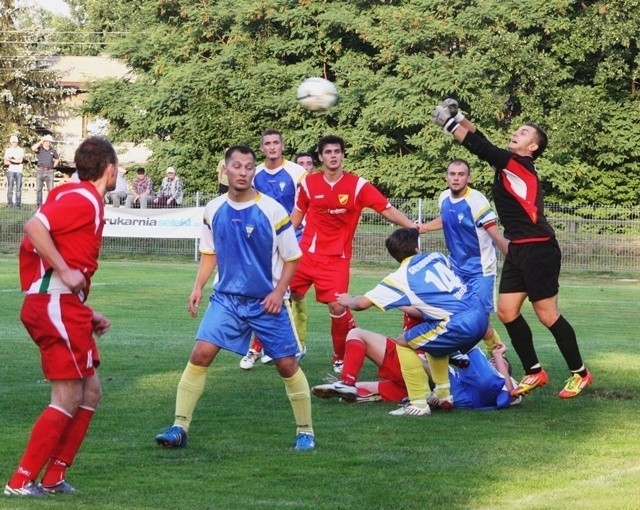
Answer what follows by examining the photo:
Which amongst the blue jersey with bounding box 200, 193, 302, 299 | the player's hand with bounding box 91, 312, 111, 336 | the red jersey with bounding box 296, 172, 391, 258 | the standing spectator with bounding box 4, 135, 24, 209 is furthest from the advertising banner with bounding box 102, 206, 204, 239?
the player's hand with bounding box 91, 312, 111, 336

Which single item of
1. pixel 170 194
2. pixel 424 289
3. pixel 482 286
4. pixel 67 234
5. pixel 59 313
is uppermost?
pixel 67 234

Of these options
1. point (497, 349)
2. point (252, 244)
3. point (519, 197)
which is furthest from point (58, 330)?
point (497, 349)

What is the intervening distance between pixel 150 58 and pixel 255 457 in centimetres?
3998

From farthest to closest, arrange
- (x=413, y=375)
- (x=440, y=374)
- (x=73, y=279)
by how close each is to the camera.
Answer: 1. (x=440, y=374)
2. (x=413, y=375)
3. (x=73, y=279)

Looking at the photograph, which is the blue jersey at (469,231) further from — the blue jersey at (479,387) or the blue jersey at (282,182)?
the blue jersey at (479,387)

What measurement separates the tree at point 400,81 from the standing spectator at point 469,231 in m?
25.7

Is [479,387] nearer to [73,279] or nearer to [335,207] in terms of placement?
[335,207]

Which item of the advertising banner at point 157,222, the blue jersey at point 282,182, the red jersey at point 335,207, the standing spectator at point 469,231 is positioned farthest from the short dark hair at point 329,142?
the advertising banner at point 157,222

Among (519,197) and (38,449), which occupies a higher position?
(519,197)

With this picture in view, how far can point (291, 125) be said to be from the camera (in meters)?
42.5

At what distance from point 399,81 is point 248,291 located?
31.9m

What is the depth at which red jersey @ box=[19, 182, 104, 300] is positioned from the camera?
6.39 metres

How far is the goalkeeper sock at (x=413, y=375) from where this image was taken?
9.49 m

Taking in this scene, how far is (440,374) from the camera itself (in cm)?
976
